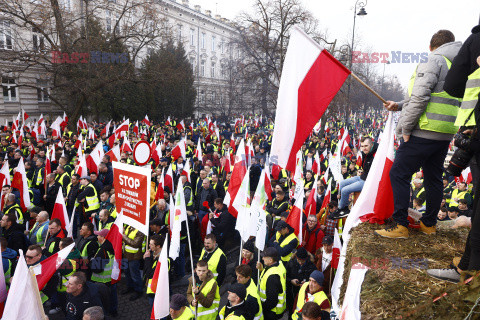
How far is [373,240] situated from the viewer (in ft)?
9.99

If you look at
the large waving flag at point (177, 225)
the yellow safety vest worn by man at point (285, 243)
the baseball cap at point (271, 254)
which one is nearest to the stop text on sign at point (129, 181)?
the large waving flag at point (177, 225)

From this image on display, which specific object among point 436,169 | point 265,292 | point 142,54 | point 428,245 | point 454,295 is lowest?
point 265,292

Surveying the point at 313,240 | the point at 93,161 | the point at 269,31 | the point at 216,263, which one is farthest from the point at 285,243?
the point at 269,31

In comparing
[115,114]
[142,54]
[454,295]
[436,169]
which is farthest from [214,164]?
[142,54]

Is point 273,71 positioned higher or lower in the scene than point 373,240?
higher

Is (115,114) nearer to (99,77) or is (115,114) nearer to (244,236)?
(99,77)

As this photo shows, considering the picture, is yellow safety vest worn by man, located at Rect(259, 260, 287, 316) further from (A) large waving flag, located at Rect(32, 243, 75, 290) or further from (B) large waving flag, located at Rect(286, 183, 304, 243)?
(A) large waving flag, located at Rect(32, 243, 75, 290)

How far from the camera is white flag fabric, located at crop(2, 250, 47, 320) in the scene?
364 centimetres

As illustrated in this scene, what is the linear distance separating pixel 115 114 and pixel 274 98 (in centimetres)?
1532

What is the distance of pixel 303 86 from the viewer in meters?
3.49

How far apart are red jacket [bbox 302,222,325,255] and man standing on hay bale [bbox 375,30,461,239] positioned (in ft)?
11.2

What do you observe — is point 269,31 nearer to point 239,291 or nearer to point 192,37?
point 239,291

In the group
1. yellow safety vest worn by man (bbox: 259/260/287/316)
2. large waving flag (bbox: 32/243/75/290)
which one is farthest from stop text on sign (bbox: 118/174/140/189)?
yellow safety vest worn by man (bbox: 259/260/287/316)

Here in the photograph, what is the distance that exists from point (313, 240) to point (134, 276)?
352cm
